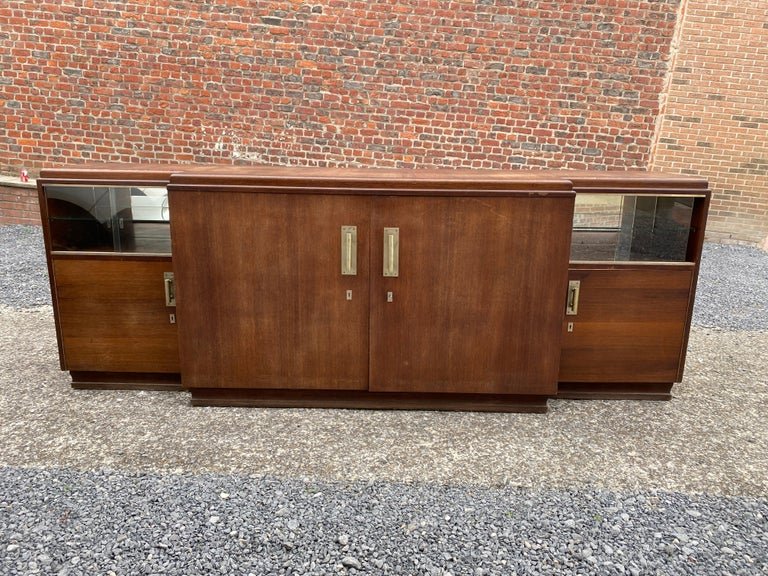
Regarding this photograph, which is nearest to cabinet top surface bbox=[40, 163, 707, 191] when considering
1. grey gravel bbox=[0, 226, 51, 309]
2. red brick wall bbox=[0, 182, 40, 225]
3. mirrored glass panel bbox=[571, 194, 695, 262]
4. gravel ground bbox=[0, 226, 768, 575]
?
mirrored glass panel bbox=[571, 194, 695, 262]

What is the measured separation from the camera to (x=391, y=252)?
328cm

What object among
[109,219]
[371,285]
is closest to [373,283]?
[371,285]

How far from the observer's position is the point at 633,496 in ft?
8.91

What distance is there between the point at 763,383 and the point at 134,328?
4330 millimetres

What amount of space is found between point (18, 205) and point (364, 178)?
7.50 metres

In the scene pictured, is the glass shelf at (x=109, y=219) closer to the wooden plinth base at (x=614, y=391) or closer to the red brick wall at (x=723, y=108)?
the wooden plinth base at (x=614, y=391)

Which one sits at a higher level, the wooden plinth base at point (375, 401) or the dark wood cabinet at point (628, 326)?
the dark wood cabinet at point (628, 326)

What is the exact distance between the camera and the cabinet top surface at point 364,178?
10.5 ft

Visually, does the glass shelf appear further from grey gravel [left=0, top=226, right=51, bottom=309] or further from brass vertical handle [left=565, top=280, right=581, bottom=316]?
brass vertical handle [left=565, top=280, right=581, bottom=316]

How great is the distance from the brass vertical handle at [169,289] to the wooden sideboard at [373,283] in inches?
0.5

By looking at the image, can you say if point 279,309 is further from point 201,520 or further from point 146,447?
point 201,520

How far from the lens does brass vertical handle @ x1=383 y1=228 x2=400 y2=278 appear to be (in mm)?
3262

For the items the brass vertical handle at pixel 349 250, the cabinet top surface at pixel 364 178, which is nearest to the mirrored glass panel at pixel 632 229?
the cabinet top surface at pixel 364 178

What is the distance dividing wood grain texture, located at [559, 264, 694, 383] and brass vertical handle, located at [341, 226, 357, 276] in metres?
1.32
